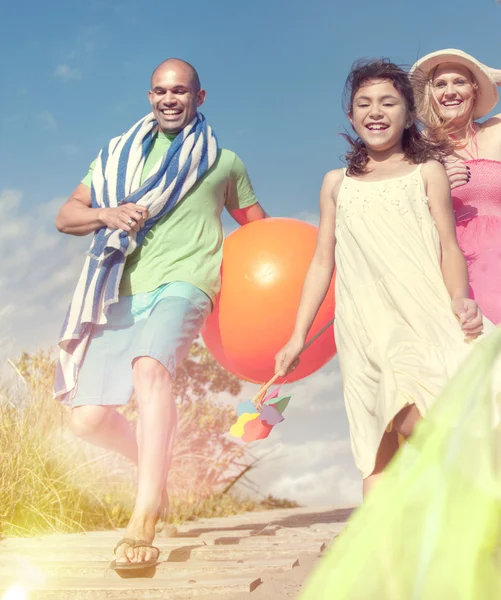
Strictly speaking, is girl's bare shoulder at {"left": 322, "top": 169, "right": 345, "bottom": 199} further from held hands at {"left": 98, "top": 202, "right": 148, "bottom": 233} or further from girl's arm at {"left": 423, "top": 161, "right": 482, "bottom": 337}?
held hands at {"left": 98, "top": 202, "right": 148, "bottom": 233}

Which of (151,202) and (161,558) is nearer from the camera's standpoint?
(161,558)

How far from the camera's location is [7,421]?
605 cm

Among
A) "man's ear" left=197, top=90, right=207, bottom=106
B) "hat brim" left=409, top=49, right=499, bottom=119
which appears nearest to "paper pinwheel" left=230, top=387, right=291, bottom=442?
"hat brim" left=409, top=49, right=499, bottom=119

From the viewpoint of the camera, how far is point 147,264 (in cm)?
396

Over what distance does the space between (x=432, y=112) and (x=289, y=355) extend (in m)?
1.30

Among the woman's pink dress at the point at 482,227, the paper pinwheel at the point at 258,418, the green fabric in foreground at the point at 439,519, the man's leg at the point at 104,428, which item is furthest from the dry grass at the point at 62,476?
the green fabric in foreground at the point at 439,519

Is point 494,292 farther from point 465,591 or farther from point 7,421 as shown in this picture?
point 7,421

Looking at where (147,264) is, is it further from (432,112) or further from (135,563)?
(432,112)

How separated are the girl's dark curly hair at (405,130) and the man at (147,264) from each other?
1.16 m

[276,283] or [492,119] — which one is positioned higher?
[492,119]

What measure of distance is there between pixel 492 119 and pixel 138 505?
7.82ft

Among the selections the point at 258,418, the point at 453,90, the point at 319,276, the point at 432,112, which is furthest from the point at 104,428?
the point at 453,90

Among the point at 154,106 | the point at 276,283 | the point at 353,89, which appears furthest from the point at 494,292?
the point at 154,106

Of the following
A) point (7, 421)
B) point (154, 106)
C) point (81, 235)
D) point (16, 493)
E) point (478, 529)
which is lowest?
point (16, 493)
